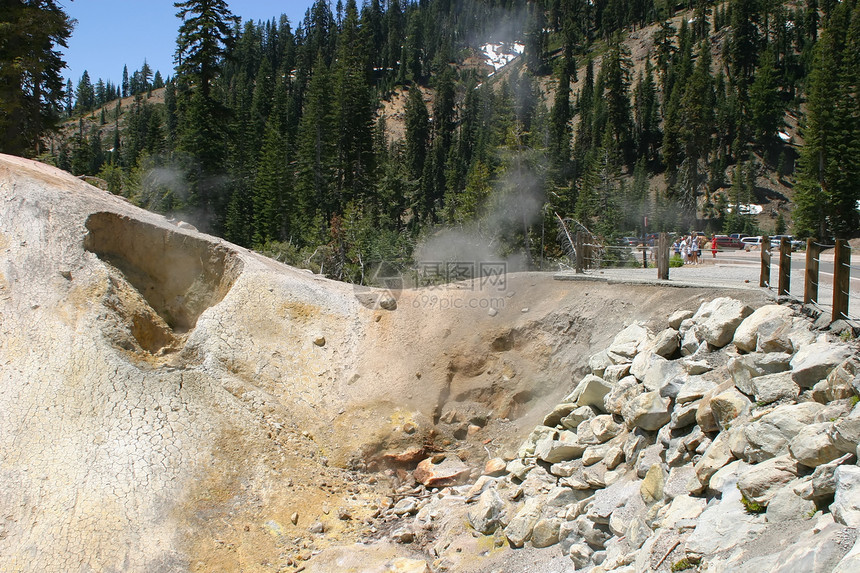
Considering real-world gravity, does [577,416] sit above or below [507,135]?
below

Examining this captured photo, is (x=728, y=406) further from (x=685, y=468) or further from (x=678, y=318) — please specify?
(x=678, y=318)

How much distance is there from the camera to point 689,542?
17.5 ft

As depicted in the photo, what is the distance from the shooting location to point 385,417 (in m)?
11.9

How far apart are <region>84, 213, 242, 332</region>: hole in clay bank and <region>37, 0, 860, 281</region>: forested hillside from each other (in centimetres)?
1625

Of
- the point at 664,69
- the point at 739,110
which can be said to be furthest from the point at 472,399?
the point at 664,69

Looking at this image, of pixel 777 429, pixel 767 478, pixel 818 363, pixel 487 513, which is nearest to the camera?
pixel 767 478

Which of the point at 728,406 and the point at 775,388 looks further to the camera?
the point at 728,406

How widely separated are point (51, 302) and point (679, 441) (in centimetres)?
1025

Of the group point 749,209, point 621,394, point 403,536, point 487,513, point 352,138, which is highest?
point 352,138

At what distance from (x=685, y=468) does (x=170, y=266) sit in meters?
10.7

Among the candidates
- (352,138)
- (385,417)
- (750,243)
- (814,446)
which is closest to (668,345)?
(814,446)

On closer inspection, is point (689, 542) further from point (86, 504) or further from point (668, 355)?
point (86, 504)

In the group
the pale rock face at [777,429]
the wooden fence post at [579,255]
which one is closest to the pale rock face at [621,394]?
the pale rock face at [777,429]

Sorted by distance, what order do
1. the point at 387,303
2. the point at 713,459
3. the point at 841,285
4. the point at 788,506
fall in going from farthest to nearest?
the point at 387,303 < the point at 841,285 < the point at 713,459 < the point at 788,506
